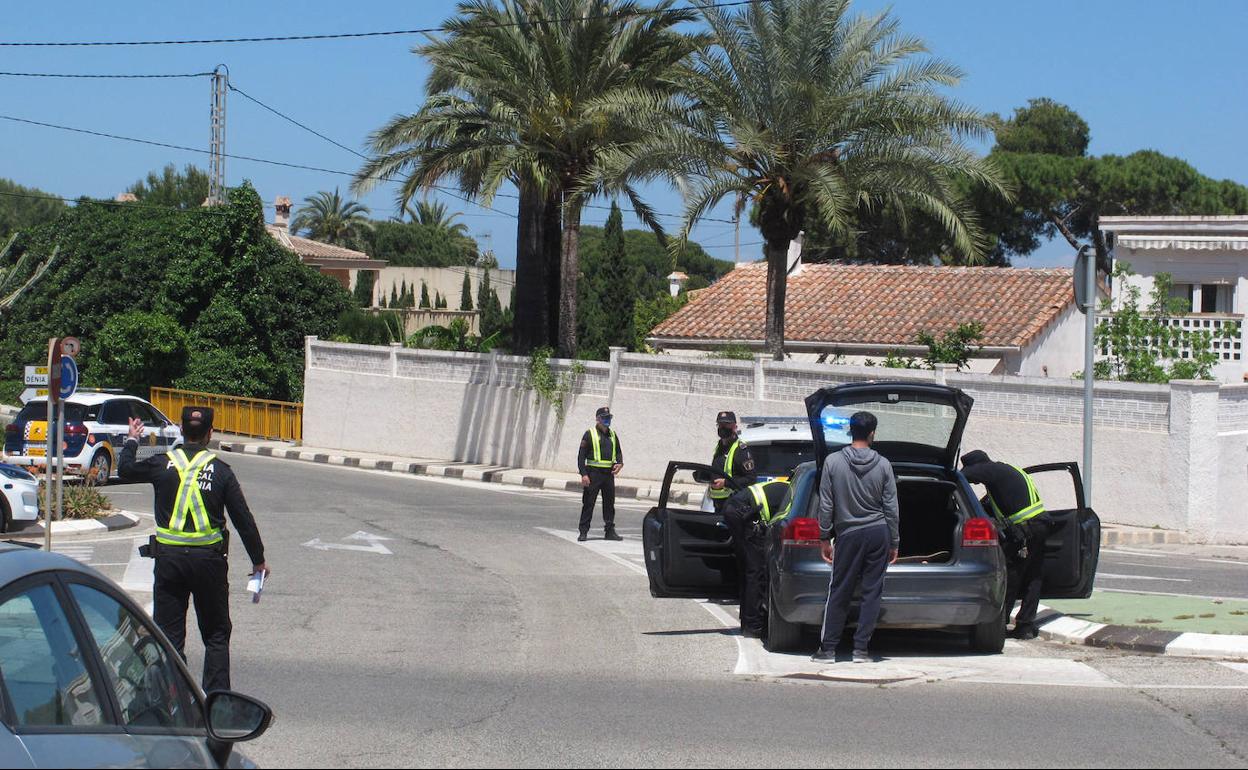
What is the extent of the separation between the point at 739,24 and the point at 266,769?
20.1 meters

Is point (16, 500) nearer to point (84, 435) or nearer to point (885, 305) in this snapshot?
point (84, 435)

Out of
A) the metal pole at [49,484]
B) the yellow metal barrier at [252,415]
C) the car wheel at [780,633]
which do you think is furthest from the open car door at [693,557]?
the yellow metal barrier at [252,415]

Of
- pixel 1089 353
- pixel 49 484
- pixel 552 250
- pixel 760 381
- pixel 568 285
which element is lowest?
pixel 49 484

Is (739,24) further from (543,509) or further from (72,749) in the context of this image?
(72,749)

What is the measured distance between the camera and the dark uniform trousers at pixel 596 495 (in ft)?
Answer: 60.6

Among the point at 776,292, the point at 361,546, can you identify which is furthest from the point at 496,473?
the point at 361,546

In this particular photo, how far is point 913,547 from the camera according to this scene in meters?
11.1

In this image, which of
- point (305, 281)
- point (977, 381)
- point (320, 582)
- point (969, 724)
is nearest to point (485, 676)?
point (969, 724)

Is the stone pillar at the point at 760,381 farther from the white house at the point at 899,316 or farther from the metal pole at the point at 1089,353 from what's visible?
the metal pole at the point at 1089,353

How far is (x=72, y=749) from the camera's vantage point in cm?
346

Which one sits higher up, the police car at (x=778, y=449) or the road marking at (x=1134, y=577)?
the police car at (x=778, y=449)

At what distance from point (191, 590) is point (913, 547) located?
18.8 ft

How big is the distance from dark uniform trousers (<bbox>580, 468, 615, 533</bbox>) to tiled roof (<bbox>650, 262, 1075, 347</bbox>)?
1758 cm

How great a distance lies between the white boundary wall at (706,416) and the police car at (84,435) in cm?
710
